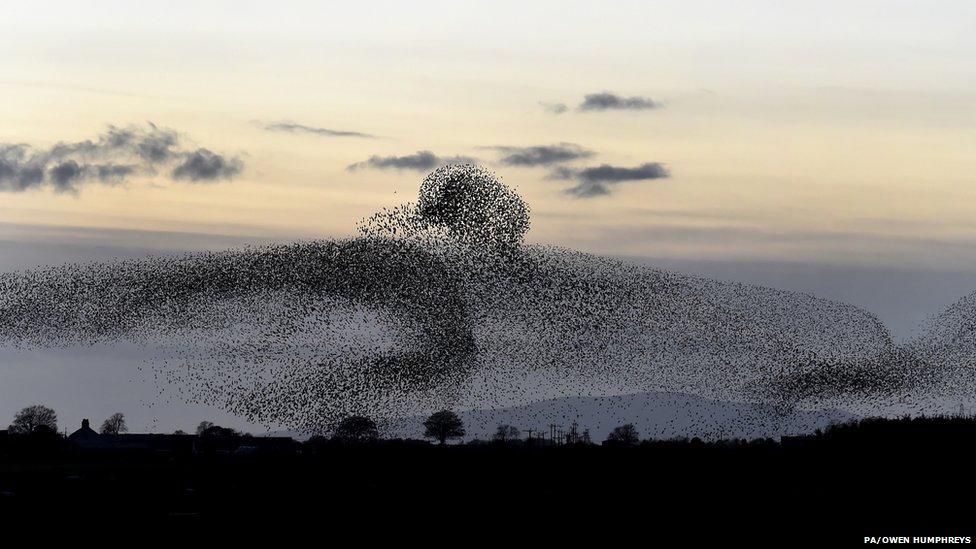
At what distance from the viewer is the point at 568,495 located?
3506 inches

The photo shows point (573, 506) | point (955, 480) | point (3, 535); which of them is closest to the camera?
point (3, 535)

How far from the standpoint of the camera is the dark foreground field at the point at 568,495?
222ft

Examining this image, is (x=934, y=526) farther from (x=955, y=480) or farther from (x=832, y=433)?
(x=832, y=433)

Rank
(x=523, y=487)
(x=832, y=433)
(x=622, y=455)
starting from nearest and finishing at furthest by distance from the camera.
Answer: (x=523, y=487) → (x=832, y=433) → (x=622, y=455)

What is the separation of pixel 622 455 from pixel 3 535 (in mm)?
89843

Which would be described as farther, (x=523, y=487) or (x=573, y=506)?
(x=523, y=487)

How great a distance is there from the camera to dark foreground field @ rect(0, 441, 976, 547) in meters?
67.6

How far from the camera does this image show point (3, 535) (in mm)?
62375

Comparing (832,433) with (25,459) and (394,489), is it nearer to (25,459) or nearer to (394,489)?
(394,489)

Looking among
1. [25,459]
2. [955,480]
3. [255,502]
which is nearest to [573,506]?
[255,502]

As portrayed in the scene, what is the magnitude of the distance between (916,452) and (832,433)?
27617mm

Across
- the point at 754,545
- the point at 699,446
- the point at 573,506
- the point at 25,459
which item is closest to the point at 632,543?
the point at 754,545

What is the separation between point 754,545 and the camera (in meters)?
58.9

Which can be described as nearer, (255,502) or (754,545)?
(754,545)
